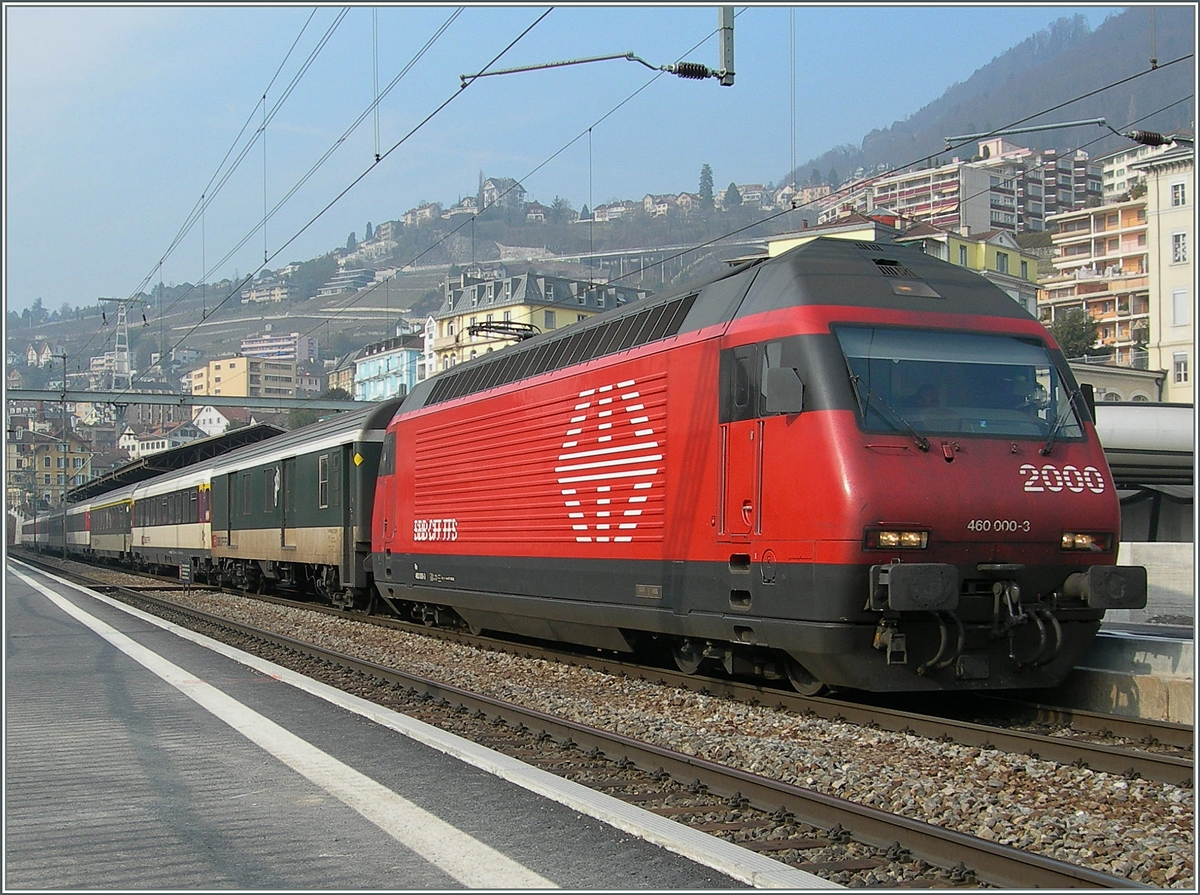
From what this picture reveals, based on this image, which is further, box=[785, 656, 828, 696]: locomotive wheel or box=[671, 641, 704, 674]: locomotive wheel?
box=[671, 641, 704, 674]: locomotive wheel

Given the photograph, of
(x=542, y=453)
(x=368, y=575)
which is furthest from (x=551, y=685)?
(x=368, y=575)

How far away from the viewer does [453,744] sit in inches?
328

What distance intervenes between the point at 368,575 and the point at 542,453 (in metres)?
8.49

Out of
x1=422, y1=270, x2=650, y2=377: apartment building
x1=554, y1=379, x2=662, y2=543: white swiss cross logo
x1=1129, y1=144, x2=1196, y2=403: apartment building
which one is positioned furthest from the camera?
x1=422, y1=270, x2=650, y2=377: apartment building

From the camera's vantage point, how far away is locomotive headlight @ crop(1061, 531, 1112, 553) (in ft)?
30.6

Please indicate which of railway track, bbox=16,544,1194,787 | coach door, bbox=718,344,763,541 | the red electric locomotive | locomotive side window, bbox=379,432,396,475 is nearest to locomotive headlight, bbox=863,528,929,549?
the red electric locomotive

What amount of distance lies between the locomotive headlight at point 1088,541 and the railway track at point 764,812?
8.73 feet

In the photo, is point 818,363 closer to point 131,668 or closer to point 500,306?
point 131,668

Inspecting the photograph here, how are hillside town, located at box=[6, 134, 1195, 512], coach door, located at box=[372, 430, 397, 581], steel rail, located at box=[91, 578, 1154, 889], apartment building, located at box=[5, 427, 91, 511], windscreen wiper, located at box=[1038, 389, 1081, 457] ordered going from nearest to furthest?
1. steel rail, located at box=[91, 578, 1154, 889]
2. windscreen wiper, located at box=[1038, 389, 1081, 457]
3. coach door, located at box=[372, 430, 397, 581]
4. hillside town, located at box=[6, 134, 1195, 512]
5. apartment building, located at box=[5, 427, 91, 511]

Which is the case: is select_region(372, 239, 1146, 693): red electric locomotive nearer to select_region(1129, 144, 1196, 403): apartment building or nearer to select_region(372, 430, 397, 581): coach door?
select_region(372, 430, 397, 581): coach door

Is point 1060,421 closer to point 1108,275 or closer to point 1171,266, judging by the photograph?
point 1171,266

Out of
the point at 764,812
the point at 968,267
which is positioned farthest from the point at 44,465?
the point at 764,812

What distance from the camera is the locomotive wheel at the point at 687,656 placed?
11248 millimetres

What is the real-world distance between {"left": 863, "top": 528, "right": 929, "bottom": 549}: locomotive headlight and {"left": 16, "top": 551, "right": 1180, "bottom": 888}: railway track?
206 centimetres
